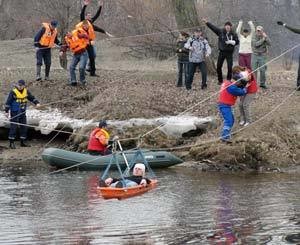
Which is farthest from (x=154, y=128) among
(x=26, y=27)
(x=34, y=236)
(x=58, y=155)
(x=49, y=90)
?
(x=26, y=27)

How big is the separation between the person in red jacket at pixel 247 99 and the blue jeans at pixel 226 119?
711 mm

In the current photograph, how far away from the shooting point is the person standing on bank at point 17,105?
2366 cm

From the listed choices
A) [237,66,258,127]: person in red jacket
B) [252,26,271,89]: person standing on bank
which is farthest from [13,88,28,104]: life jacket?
[252,26,271,89]: person standing on bank

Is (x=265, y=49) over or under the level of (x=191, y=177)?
over

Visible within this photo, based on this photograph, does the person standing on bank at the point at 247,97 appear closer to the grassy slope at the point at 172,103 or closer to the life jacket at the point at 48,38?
the grassy slope at the point at 172,103

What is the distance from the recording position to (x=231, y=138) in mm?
21688

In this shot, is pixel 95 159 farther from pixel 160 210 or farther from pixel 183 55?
pixel 183 55

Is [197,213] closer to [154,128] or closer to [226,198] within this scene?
[226,198]

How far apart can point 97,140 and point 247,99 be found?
4180 mm

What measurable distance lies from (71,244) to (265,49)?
13.4m

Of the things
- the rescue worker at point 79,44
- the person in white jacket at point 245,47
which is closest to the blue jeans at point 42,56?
the rescue worker at point 79,44

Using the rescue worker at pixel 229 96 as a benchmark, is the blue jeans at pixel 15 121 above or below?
below

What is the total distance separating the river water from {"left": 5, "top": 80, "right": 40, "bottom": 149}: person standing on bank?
3.13 m

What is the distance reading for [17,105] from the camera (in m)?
23.8
